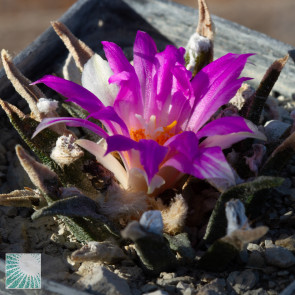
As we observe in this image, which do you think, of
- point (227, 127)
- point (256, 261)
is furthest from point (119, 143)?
point (256, 261)

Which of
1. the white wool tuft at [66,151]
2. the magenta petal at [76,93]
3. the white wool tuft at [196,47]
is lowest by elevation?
the white wool tuft at [66,151]

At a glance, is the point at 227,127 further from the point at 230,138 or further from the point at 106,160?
the point at 106,160

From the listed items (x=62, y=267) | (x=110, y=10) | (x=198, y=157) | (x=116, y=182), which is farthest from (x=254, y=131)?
(x=110, y=10)

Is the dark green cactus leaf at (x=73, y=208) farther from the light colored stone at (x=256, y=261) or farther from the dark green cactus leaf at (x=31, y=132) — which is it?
the light colored stone at (x=256, y=261)

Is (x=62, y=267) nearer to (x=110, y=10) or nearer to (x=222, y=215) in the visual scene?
(x=222, y=215)

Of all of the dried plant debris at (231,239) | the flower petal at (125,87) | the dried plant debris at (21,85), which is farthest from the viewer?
the dried plant debris at (21,85)

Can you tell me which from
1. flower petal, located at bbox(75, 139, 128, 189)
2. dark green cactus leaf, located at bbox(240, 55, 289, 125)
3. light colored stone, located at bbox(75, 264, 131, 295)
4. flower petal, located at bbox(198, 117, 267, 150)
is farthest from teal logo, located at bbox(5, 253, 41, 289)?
dark green cactus leaf, located at bbox(240, 55, 289, 125)

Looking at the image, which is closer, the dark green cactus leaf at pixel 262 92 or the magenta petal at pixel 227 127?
the magenta petal at pixel 227 127

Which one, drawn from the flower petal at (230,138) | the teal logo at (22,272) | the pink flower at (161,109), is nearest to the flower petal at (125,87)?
the pink flower at (161,109)
